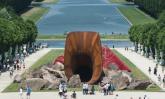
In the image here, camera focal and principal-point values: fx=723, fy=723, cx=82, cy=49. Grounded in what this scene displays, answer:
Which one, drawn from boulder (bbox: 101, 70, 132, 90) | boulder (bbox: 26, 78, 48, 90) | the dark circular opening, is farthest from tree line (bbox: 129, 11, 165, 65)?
boulder (bbox: 26, 78, 48, 90)

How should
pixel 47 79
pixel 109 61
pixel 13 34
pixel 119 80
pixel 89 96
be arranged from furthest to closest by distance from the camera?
pixel 13 34
pixel 109 61
pixel 47 79
pixel 119 80
pixel 89 96

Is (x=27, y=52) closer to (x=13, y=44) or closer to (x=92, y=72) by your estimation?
(x=13, y=44)

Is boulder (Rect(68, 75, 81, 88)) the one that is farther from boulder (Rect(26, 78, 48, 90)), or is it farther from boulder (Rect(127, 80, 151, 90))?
boulder (Rect(127, 80, 151, 90))

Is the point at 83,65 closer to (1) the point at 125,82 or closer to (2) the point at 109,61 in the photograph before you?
(1) the point at 125,82

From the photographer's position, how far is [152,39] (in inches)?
4281

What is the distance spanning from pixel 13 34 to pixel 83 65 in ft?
116

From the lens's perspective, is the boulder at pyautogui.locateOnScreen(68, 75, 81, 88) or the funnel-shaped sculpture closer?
the boulder at pyautogui.locateOnScreen(68, 75, 81, 88)

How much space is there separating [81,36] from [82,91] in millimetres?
6492

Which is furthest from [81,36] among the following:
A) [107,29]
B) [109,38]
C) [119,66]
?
[107,29]

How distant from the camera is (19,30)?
112 metres

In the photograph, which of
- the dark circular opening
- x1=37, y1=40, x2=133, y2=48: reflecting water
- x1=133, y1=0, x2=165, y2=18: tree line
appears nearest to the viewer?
the dark circular opening

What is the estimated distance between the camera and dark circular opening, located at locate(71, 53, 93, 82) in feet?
223

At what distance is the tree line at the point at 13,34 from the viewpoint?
95750 mm

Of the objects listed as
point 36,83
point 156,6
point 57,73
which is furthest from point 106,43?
point 36,83
